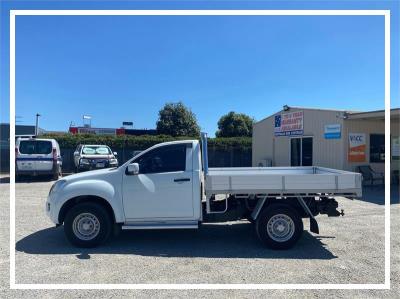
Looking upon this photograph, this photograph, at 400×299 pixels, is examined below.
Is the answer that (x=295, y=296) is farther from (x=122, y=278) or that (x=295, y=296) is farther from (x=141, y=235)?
(x=141, y=235)

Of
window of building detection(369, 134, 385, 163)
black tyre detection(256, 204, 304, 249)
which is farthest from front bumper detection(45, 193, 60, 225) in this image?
window of building detection(369, 134, 385, 163)

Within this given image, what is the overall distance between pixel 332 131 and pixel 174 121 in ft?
86.8

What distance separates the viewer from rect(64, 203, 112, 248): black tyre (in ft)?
20.6

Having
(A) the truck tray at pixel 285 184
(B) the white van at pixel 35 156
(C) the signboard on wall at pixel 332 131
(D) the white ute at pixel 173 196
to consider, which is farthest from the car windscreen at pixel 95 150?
(A) the truck tray at pixel 285 184

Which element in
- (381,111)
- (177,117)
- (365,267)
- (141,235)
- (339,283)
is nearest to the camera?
(339,283)

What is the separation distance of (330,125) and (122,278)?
14.5 metres

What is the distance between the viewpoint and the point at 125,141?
2581 centimetres

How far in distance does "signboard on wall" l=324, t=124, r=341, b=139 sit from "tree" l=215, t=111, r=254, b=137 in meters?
27.1

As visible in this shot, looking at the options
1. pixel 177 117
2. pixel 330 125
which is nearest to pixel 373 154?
pixel 330 125

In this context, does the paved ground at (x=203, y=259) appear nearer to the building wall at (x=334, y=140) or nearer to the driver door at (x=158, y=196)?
the driver door at (x=158, y=196)

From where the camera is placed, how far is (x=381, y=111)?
14367mm

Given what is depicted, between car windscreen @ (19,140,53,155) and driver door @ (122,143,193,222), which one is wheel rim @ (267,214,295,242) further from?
car windscreen @ (19,140,53,155)

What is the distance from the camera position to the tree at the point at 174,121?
1634 inches

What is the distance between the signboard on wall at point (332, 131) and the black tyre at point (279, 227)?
37.5 ft
